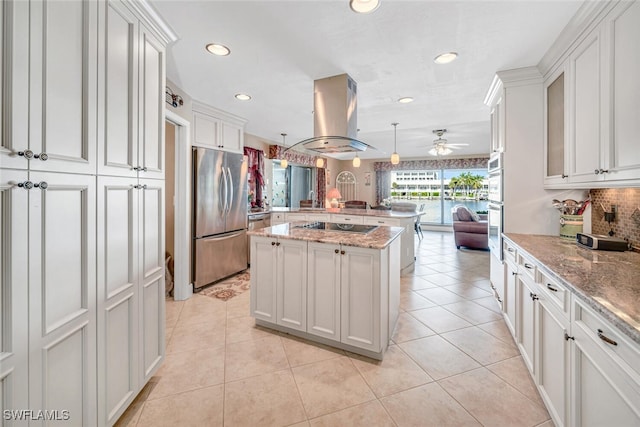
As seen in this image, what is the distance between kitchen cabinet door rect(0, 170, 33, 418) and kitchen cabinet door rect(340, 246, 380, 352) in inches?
65.6

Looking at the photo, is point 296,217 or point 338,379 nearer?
point 338,379

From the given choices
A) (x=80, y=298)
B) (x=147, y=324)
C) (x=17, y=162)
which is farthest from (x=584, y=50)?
(x=147, y=324)

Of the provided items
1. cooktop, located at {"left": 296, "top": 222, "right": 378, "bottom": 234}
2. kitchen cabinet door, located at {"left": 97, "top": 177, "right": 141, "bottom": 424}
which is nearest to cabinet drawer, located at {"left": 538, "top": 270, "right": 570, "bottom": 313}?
cooktop, located at {"left": 296, "top": 222, "right": 378, "bottom": 234}

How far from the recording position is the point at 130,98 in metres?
1.42

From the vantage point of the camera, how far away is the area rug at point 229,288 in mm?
3313

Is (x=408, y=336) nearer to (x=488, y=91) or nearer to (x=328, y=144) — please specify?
Answer: (x=328, y=144)

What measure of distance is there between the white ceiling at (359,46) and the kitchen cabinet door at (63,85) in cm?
74

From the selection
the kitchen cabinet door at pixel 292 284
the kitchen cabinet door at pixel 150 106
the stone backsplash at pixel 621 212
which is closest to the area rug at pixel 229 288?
the kitchen cabinet door at pixel 292 284

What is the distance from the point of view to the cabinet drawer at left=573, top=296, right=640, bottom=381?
0.82 metres

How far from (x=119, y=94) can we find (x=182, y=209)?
2.03 metres

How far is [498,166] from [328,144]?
1690 millimetres

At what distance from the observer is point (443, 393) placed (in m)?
1.68

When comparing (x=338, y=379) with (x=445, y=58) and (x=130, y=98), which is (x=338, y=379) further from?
(x=445, y=58)

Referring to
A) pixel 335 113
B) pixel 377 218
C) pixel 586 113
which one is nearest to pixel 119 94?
pixel 335 113
